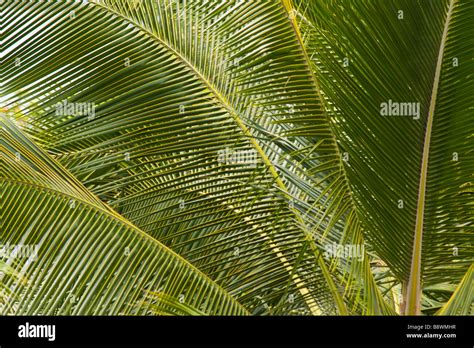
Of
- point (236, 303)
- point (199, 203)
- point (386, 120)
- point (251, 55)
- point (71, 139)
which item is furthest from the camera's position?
point (199, 203)

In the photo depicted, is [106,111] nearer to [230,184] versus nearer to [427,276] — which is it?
[230,184]

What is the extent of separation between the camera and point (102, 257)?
2551 mm

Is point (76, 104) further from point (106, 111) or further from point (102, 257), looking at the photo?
point (102, 257)

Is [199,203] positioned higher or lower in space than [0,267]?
higher

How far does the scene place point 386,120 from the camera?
7.14 feet

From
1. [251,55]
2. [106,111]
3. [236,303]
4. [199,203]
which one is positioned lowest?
[236,303]

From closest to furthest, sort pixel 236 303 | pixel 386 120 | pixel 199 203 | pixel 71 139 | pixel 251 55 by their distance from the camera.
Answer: pixel 386 120, pixel 251 55, pixel 71 139, pixel 236 303, pixel 199 203

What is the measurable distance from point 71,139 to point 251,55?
909mm

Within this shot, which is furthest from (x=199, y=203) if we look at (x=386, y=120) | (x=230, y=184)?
(x=386, y=120)

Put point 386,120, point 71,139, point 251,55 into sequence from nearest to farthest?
point 386,120, point 251,55, point 71,139

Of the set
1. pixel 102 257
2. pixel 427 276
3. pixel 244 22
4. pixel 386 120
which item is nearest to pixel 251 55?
pixel 244 22

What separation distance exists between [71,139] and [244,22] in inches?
37.1

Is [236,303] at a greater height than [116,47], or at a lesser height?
lesser

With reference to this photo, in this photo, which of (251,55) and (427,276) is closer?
(251,55)
